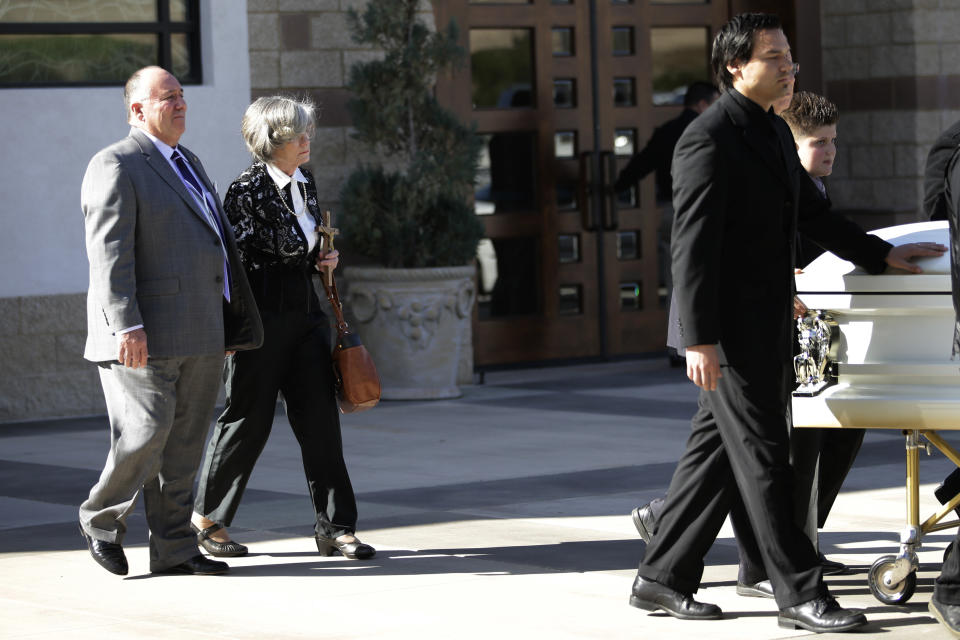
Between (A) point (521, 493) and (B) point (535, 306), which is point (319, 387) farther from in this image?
(B) point (535, 306)

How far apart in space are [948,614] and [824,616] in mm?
361

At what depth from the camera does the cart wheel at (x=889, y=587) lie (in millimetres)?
5766

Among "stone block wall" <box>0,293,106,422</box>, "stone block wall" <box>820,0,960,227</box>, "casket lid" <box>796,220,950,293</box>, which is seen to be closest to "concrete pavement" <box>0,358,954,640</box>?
"stone block wall" <box>0,293,106,422</box>

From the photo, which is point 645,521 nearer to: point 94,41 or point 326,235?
point 326,235

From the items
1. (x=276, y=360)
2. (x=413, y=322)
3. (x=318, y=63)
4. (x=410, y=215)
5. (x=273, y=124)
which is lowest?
(x=413, y=322)

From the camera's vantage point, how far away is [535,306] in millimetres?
13828

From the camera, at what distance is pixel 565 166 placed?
13.8 metres

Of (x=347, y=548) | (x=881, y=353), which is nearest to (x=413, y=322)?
(x=347, y=548)

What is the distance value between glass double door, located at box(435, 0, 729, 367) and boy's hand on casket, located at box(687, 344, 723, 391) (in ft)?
26.1

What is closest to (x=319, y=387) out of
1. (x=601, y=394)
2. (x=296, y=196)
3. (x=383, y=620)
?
(x=296, y=196)

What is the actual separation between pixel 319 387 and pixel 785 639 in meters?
2.28

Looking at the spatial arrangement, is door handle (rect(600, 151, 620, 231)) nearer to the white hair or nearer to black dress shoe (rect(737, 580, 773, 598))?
the white hair

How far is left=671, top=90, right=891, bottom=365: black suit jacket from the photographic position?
5.44 m

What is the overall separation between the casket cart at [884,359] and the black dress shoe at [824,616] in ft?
1.28
